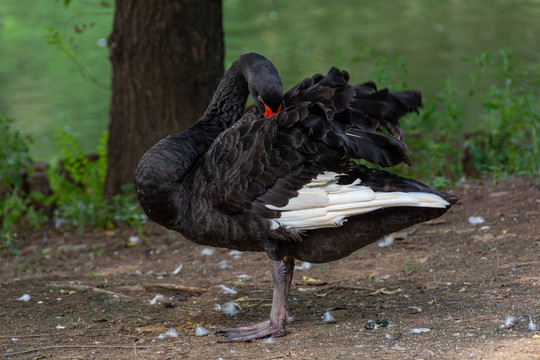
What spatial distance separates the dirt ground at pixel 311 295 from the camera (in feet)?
11.2

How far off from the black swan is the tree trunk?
2462mm

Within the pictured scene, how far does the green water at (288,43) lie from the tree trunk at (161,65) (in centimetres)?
278

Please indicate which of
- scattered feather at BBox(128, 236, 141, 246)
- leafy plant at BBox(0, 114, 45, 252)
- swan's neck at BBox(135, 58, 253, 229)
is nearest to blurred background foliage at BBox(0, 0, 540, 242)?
leafy plant at BBox(0, 114, 45, 252)

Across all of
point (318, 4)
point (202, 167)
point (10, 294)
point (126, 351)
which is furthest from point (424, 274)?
point (318, 4)

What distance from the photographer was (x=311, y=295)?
4391 millimetres

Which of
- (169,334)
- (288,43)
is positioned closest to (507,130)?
(169,334)

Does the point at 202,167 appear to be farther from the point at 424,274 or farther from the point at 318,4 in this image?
the point at 318,4

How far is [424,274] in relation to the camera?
4.56 meters

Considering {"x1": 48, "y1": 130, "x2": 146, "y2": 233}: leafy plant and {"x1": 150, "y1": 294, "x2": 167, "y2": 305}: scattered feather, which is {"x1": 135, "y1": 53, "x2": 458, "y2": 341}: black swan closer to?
{"x1": 150, "y1": 294, "x2": 167, "y2": 305}: scattered feather

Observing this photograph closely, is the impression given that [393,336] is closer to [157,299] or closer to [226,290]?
[226,290]

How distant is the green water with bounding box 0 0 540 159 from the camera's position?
10703 millimetres

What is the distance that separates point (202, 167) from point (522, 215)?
2.62m

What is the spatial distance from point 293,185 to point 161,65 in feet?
10.5

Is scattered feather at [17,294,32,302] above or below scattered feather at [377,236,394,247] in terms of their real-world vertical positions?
below
